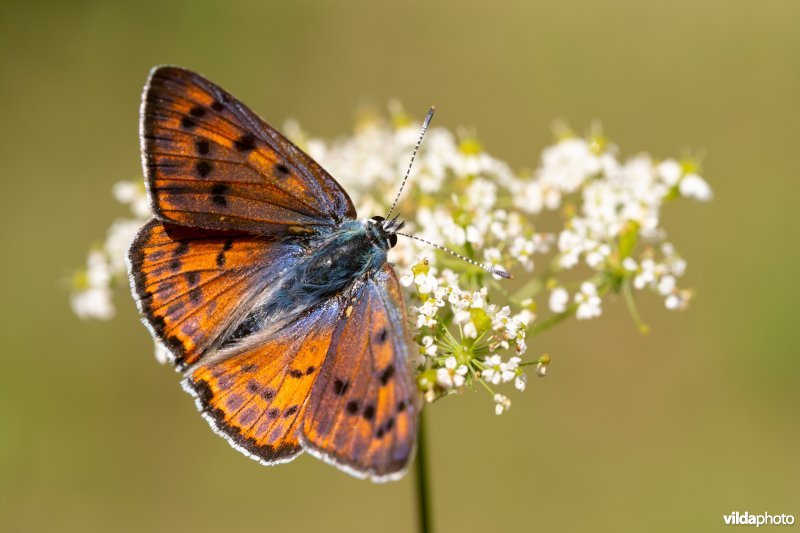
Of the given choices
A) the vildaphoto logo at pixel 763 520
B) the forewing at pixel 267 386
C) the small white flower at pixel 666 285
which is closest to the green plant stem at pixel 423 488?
the forewing at pixel 267 386

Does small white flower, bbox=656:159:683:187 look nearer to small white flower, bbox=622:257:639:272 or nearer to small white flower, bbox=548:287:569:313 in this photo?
small white flower, bbox=622:257:639:272

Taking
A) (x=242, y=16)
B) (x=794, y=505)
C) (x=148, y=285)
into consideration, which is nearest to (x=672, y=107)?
(x=794, y=505)

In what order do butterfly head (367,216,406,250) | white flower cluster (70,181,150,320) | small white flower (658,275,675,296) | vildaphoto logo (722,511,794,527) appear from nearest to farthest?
butterfly head (367,216,406,250), small white flower (658,275,675,296), white flower cluster (70,181,150,320), vildaphoto logo (722,511,794,527)

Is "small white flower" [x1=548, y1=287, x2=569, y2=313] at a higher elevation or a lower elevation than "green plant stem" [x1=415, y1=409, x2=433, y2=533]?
higher

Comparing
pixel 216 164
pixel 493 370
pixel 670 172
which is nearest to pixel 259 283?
pixel 216 164

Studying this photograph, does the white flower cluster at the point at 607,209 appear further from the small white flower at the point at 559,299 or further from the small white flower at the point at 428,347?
the small white flower at the point at 428,347

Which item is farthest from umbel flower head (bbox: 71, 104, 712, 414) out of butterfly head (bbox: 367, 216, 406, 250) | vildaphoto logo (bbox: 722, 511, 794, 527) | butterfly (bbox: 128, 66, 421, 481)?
vildaphoto logo (bbox: 722, 511, 794, 527)
